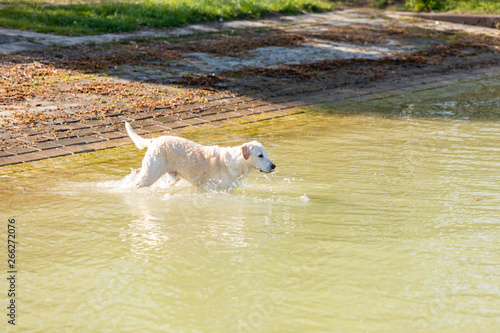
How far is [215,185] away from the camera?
26.5 feet

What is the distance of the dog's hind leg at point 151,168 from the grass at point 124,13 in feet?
37.2

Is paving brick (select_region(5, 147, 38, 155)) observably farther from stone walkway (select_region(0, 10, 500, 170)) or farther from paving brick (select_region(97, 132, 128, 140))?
paving brick (select_region(97, 132, 128, 140))

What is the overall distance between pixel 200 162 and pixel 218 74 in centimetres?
707

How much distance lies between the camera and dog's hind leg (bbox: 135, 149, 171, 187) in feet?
25.4

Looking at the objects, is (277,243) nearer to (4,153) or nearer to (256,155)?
(256,155)

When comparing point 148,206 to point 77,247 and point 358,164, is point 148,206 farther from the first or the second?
point 358,164

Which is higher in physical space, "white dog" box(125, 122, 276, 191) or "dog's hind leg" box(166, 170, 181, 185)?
"white dog" box(125, 122, 276, 191)

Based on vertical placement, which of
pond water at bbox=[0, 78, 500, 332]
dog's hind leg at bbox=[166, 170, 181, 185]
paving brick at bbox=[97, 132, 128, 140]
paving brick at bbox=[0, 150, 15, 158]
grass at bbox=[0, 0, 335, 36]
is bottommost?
pond water at bbox=[0, 78, 500, 332]

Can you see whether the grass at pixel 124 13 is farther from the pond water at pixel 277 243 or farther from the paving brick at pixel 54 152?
the pond water at pixel 277 243

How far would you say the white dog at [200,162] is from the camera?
7.74 m

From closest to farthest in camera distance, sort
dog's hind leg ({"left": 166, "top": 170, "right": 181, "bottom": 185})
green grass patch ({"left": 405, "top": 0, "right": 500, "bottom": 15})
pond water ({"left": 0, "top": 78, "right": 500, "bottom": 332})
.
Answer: pond water ({"left": 0, "top": 78, "right": 500, "bottom": 332}), dog's hind leg ({"left": 166, "top": 170, "right": 181, "bottom": 185}), green grass patch ({"left": 405, "top": 0, "right": 500, "bottom": 15})

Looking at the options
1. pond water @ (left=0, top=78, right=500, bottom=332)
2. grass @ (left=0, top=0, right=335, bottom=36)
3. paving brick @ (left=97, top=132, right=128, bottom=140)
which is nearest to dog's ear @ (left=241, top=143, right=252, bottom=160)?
pond water @ (left=0, top=78, right=500, bottom=332)

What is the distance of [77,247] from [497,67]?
14807 mm

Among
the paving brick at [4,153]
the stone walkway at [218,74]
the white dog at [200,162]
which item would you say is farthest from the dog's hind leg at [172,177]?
the paving brick at [4,153]
